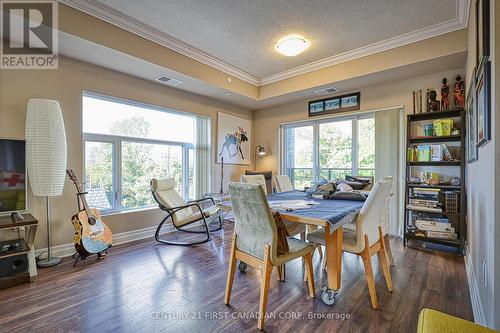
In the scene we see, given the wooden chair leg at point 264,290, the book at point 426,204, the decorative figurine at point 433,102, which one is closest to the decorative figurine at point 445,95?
the decorative figurine at point 433,102

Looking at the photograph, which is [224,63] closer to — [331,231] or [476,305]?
[331,231]

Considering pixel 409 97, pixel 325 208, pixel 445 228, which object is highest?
pixel 409 97

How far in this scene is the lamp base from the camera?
8.56 ft

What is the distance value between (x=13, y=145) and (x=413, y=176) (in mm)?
5095

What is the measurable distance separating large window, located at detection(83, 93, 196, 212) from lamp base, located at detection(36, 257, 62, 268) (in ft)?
2.62

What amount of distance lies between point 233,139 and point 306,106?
1697mm

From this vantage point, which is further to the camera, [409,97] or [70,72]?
[409,97]

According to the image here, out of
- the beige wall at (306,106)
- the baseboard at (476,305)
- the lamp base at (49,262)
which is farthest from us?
the beige wall at (306,106)

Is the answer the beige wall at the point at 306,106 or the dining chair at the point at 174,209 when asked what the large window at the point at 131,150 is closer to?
the dining chair at the point at 174,209

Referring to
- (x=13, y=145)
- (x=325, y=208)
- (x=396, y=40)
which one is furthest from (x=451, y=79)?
(x=13, y=145)

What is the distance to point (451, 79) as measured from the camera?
3.38 metres

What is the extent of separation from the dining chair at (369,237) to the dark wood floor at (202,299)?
0.25 meters

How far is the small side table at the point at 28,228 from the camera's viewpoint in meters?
2.19

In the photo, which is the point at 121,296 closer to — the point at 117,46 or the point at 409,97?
the point at 117,46
